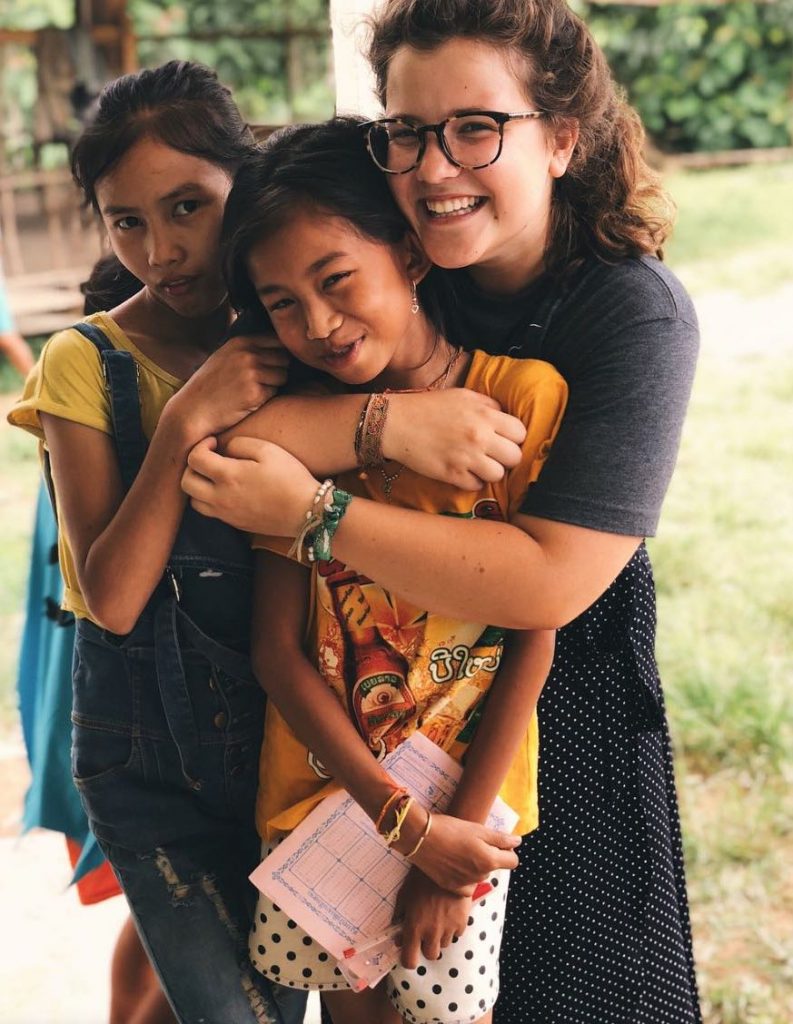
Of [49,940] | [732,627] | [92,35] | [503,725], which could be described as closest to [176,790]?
[503,725]

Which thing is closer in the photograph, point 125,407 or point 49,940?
point 125,407

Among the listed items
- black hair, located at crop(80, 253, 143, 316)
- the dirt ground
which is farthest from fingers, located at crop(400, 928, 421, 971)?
the dirt ground

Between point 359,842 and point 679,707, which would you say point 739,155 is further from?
point 359,842

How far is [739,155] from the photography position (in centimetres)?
1177

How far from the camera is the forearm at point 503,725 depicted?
1499 millimetres

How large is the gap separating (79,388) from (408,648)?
549mm

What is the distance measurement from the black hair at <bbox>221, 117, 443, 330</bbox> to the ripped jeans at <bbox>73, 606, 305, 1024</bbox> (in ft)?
1.71

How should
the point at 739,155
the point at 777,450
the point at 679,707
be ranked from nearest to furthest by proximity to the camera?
the point at 679,707 < the point at 777,450 < the point at 739,155

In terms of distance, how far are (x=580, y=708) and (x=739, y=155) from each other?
11.3m

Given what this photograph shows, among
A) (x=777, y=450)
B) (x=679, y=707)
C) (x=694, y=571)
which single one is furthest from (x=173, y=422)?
(x=777, y=450)

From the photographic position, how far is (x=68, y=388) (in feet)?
5.01

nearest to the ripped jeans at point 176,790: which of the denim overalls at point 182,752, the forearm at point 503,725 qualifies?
the denim overalls at point 182,752

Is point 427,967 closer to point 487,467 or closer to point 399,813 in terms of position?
point 399,813

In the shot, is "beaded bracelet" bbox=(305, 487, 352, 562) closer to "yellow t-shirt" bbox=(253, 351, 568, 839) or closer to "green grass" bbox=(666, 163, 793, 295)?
"yellow t-shirt" bbox=(253, 351, 568, 839)
